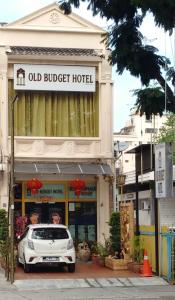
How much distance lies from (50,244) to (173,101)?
269 inches

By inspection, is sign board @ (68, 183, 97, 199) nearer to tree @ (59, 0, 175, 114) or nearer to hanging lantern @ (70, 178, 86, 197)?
hanging lantern @ (70, 178, 86, 197)

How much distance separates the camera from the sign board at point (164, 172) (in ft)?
58.9

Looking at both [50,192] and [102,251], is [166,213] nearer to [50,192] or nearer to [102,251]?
[102,251]

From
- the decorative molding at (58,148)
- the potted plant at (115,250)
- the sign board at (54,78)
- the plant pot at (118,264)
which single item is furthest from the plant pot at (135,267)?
the sign board at (54,78)

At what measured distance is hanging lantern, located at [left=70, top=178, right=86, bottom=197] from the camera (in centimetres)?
2616

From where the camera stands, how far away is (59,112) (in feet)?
90.6

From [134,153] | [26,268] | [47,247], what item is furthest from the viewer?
[134,153]

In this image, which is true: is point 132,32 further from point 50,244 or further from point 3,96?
point 3,96

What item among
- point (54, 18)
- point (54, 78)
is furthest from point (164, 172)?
point (54, 18)

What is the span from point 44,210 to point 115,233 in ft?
15.0

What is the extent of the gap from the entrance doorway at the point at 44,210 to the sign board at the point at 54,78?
4848 millimetres

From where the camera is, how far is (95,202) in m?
27.5

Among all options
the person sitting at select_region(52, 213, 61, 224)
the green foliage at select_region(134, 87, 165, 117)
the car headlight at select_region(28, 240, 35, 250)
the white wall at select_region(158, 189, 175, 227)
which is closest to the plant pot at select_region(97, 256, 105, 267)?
the car headlight at select_region(28, 240, 35, 250)

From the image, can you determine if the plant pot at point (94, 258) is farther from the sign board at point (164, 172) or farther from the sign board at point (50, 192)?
the sign board at point (164, 172)
